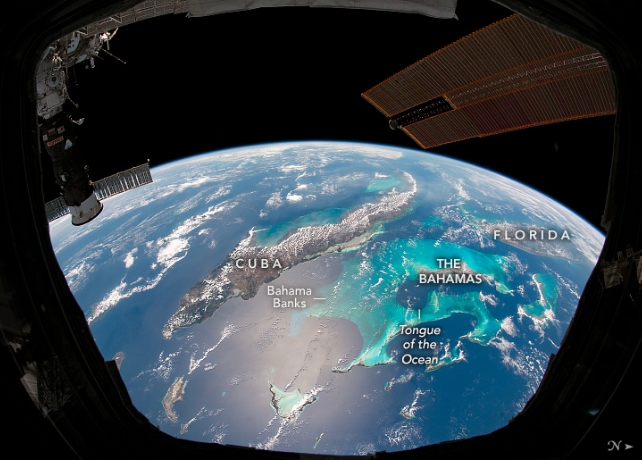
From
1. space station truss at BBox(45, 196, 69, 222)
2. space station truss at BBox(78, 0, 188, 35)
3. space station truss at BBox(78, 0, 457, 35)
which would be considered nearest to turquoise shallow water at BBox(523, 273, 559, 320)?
space station truss at BBox(78, 0, 457, 35)

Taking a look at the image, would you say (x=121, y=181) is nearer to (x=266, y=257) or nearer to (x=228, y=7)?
(x=228, y=7)

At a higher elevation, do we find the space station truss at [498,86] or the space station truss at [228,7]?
the space station truss at [228,7]

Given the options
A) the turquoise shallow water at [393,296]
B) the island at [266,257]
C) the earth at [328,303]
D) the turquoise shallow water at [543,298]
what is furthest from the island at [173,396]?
the turquoise shallow water at [543,298]

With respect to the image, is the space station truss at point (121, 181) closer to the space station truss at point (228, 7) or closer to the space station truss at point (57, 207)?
the space station truss at point (57, 207)

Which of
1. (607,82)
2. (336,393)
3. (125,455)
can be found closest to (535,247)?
(336,393)

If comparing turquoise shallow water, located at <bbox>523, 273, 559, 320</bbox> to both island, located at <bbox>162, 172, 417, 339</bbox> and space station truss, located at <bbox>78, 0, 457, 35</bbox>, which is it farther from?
space station truss, located at <bbox>78, 0, 457, 35</bbox>

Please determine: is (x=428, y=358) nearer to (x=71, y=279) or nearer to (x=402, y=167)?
(x=402, y=167)
